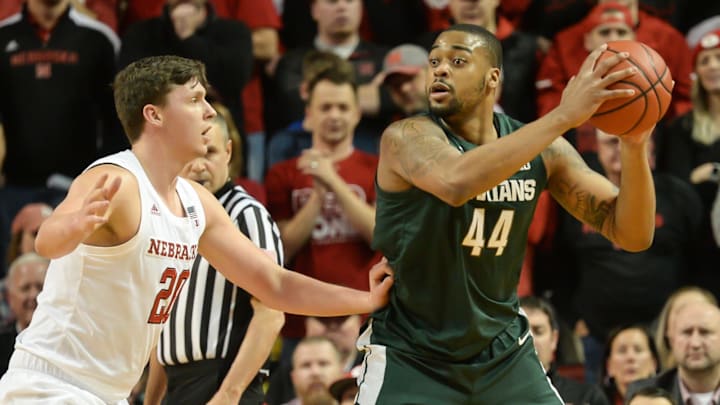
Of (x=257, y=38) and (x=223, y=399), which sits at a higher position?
(x=257, y=38)

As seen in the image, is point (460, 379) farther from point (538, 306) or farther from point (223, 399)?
point (538, 306)

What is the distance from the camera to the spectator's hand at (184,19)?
31.9 feet

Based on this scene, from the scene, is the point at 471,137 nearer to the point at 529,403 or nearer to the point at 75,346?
the point at 529,403

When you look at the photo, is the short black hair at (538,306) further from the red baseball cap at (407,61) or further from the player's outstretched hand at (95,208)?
the player's outstretched hand at (95,208)

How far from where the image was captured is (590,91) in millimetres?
4832

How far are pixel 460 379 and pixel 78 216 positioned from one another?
5.57 ft

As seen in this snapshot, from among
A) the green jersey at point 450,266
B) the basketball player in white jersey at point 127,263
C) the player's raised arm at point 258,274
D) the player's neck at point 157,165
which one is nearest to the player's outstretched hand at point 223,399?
the player's raised arm at point 258,274

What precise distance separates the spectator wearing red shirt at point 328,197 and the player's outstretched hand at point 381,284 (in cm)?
343

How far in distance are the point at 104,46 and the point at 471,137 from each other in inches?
218

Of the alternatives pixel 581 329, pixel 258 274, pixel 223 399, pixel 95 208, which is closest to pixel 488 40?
pixel 258 274

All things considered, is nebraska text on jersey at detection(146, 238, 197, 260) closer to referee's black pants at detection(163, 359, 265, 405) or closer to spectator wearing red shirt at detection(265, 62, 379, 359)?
referee's black pants at detection(163, 359, 265, 405)

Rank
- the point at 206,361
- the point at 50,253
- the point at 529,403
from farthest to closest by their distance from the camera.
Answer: the point at 206,361, the point at 529,403, the point at 50,253

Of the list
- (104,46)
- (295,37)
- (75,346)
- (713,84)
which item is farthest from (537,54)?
(75,346)

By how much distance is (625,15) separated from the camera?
33.0ft
